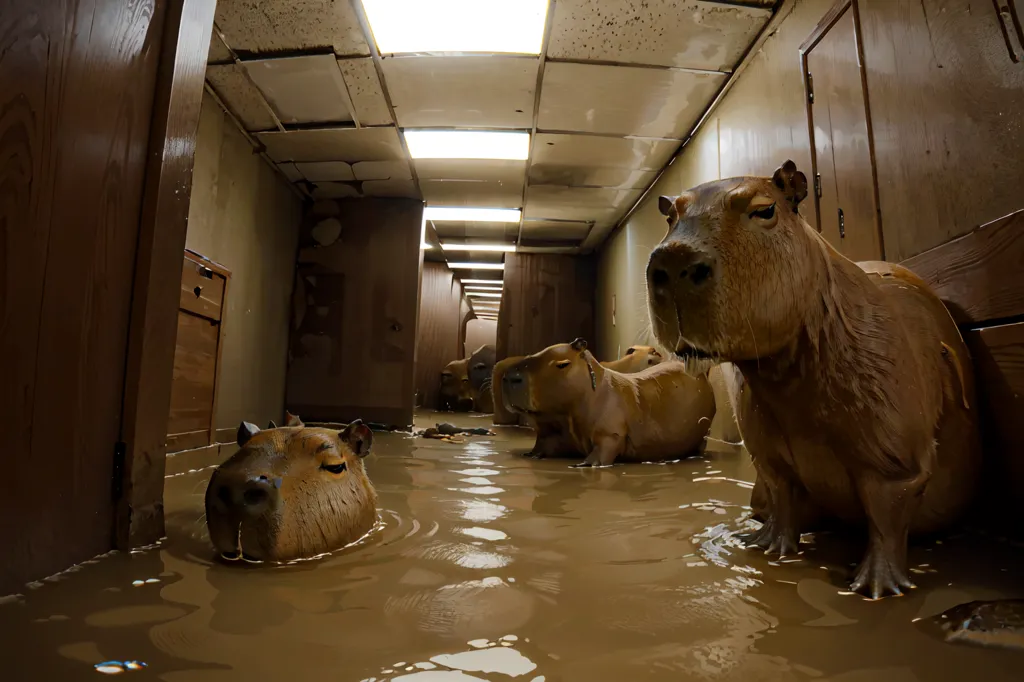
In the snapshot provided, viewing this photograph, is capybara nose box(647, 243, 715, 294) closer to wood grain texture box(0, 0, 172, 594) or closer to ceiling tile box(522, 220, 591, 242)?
wood grain texture box(0, 0, 172, 594)

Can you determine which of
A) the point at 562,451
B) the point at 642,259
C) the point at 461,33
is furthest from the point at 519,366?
the point at 642,259

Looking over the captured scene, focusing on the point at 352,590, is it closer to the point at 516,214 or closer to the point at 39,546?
the point at 39,546

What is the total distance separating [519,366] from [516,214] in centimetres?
409

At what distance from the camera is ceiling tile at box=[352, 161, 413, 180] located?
5.82 metres

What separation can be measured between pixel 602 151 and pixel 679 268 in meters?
4.56

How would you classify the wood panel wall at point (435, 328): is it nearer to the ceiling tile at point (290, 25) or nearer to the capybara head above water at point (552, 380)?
the ceiling tile at point (290, 25)

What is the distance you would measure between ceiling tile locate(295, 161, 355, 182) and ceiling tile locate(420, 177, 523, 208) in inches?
34.4

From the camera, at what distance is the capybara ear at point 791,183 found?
133 cm

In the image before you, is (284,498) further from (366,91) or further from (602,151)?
(602,151)

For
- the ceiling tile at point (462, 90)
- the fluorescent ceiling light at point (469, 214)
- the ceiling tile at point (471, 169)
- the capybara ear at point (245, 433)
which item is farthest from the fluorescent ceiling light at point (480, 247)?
the capybara ear at point (245, 433)

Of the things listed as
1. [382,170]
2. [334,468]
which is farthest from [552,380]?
[382,170]

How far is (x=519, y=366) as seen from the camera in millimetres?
3738

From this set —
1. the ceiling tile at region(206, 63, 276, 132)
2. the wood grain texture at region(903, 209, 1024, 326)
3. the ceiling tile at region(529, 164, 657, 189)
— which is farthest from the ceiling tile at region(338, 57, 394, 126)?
the wood grain texture at region(903, 209, 1024, 326)

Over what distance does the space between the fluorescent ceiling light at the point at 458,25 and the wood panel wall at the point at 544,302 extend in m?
5.05
